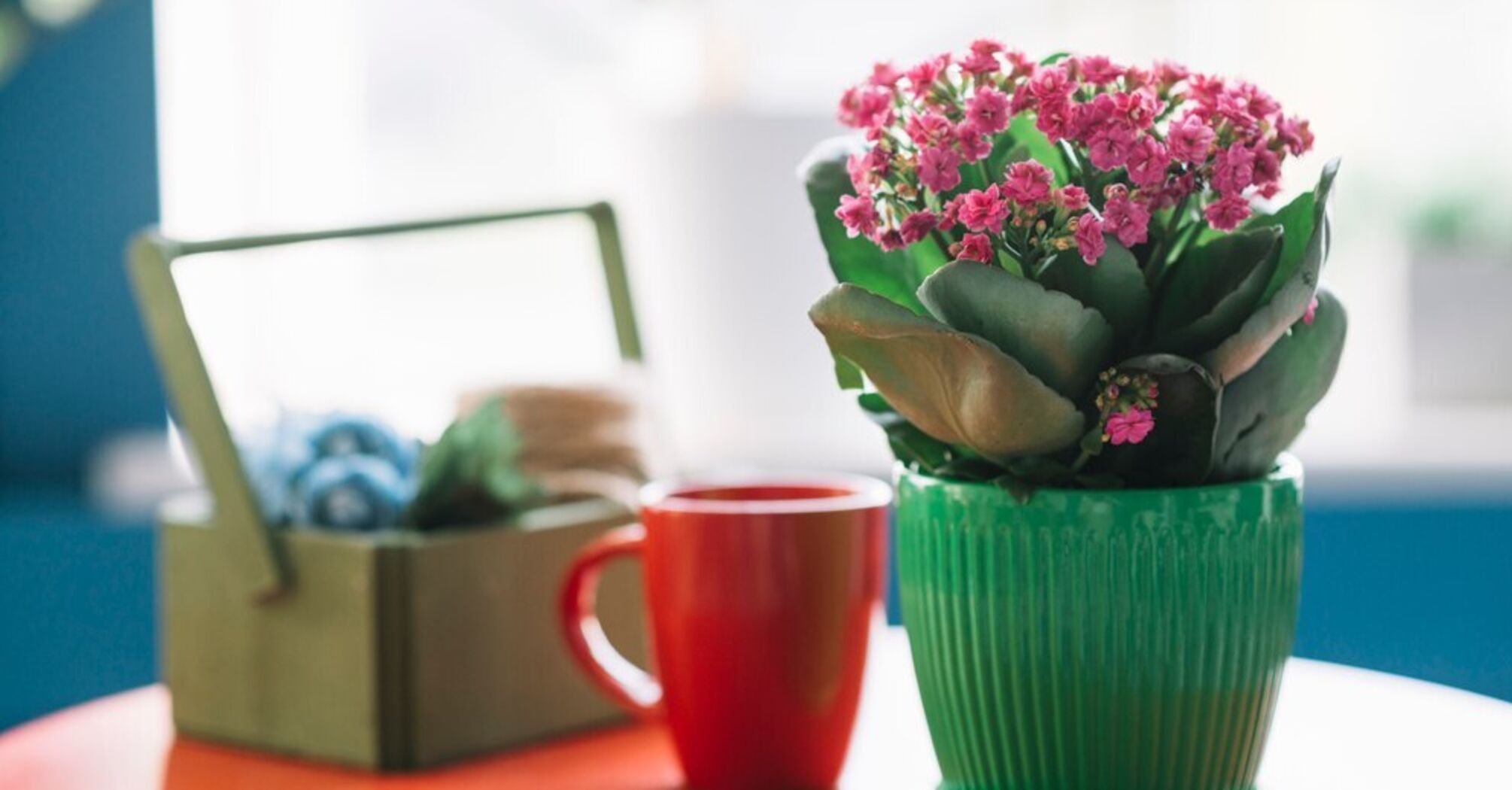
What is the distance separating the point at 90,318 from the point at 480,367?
46 centimetres

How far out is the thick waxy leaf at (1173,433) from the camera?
62 centimetres

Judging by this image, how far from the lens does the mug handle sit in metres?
0.82

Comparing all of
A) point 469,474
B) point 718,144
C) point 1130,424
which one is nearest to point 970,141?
point 1130,424

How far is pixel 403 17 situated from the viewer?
207 cm

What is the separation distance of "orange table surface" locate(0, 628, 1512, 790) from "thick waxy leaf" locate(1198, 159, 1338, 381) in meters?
0.23

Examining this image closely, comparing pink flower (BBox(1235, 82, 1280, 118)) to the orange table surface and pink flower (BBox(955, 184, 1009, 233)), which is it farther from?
the orange table surface

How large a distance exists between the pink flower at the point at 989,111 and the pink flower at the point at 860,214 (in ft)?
0.15

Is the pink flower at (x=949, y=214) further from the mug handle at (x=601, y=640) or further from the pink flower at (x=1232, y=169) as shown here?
the mug handle at (x=601, y=640)

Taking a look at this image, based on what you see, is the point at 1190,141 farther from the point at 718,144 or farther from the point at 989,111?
the point at 718,144

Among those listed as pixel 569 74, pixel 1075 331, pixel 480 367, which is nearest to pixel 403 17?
pixel 569 74

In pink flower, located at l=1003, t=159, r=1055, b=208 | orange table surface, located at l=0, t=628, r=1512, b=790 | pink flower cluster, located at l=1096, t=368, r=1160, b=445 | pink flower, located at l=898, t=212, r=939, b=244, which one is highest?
pink flower, located at l=1003, t=159, r=1055, b=208

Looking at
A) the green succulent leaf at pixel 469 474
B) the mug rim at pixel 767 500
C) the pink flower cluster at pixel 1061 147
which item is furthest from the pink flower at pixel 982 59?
the green succulent leaf at pixel 469 474

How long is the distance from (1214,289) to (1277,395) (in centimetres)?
5

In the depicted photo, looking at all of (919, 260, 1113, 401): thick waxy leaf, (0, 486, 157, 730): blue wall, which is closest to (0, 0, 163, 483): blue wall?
(0, 486, 157, 730): blue wall
